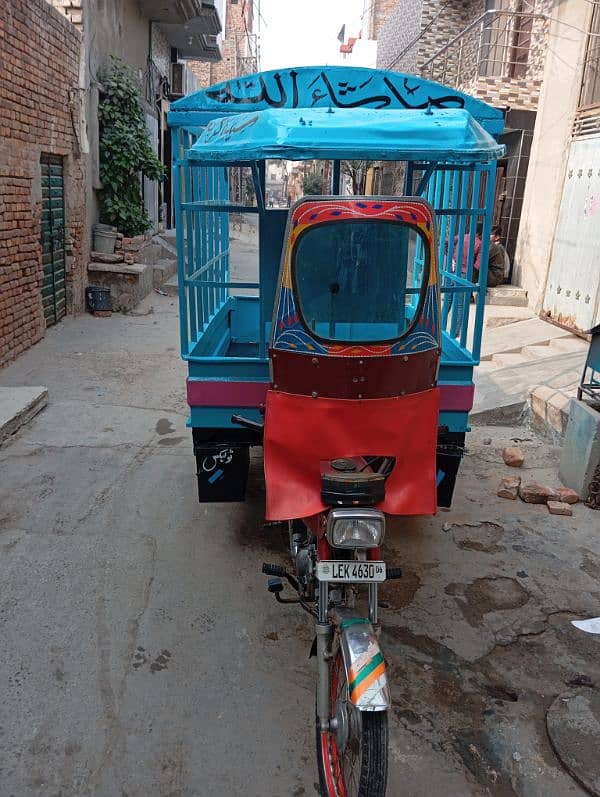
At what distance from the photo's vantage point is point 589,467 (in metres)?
4.71

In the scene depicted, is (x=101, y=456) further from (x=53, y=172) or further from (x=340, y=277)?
(x=53, y=172)

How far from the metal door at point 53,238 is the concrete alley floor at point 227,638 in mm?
4045

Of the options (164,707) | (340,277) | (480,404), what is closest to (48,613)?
(164,707)

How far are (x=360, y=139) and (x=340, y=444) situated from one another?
1271 millimetres

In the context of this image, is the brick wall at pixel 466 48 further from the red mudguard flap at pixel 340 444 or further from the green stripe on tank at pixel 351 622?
the green stripe on tank at pixel 351 622

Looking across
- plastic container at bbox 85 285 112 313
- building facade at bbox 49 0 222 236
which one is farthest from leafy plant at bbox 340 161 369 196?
plastic container at bbox 85 285 112 313

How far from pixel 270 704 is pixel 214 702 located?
0.24 m

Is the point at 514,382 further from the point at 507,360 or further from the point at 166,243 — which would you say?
the point at 166,243

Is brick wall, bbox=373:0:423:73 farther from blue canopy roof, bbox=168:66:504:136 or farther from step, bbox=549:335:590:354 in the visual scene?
blue canopy roof, bbox=168:66:504:136

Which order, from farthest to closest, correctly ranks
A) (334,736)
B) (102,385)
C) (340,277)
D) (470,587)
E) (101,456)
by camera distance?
(102,385)
(101,456)
(470,587)
(340,277)
(334,736)

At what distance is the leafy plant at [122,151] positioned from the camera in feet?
33.7

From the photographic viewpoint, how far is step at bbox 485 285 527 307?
1001cm

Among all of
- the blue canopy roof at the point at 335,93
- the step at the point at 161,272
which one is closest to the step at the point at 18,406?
the blue canopy roof at the point at 335,93

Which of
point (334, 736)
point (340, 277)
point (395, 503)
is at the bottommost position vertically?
point (334, 736)
